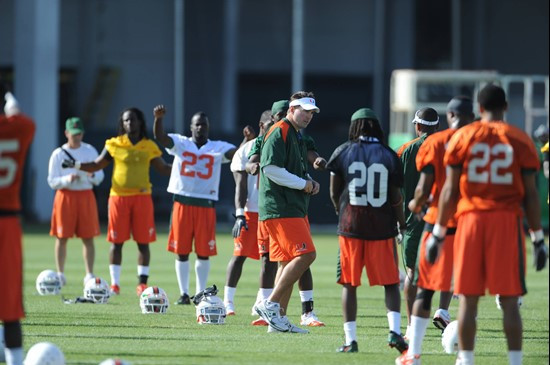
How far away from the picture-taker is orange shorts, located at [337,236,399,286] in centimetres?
1139

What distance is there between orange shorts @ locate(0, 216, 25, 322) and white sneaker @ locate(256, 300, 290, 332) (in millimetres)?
4035

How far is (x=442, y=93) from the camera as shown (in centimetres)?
3653

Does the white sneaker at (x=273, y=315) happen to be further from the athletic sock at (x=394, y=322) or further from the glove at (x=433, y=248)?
the glove at (x=433, y=248)

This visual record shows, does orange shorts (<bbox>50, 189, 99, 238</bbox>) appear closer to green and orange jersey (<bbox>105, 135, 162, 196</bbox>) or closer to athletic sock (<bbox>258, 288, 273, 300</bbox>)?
green and orange jersey (<bbox>105, 135, 162, 196</bbox>)

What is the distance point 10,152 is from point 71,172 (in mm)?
9261

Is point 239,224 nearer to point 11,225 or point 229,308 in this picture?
point 229,308

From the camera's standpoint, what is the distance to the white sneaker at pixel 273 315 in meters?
12.9

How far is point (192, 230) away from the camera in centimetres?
1659

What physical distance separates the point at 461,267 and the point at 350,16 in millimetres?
35919

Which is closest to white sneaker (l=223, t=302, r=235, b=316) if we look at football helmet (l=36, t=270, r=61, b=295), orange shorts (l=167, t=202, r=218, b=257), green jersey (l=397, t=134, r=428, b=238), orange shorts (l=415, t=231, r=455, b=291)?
orange shorts (l=167, t=202, r=218, b=257)

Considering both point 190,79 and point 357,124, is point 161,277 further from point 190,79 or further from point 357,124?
point 190,79

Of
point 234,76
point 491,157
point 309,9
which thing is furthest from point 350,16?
point 491,157

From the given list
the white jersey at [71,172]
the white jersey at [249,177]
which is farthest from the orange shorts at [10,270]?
the white jersey at [71,172]

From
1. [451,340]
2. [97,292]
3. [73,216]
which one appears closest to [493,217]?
[451,340]
